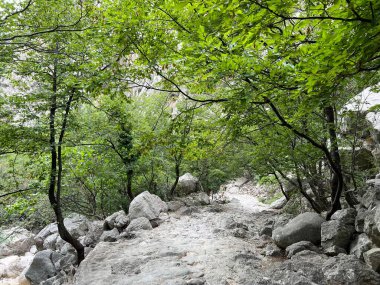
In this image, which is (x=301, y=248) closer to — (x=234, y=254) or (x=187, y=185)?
(x=234, y=254)

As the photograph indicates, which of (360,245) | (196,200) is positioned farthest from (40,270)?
(360,245)

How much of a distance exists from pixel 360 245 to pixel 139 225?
8.08 metres

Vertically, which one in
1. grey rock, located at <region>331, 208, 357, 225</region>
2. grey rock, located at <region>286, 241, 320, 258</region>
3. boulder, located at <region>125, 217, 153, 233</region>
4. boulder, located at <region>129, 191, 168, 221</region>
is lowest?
grey rock, located at <region>286, 241, 320, 258</region>

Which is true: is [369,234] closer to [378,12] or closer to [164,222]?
[378,12]

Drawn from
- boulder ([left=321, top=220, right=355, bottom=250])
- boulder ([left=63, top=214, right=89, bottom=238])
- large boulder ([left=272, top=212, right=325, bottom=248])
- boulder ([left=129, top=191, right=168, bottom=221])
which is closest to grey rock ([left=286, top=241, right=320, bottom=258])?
boulder ([left=321, top=220, right=355, bottom=250])

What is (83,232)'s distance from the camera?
12984 mm

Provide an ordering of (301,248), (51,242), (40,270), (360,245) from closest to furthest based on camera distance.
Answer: (360,245) < (301,248) < (40,270) < (51,242)

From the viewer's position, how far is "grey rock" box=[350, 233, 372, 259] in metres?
4.43

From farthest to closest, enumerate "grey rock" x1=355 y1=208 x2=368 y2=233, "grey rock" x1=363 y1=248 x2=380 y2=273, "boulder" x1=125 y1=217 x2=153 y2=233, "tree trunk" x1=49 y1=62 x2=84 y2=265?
"boulder" x1=125 y1=217 x2=153 y2=233
"tree trunk" x1=49 y1=62 x2=84 y2=265
"grey rock" x1=355 y1=208 x2=368 y2=233
"grey rock" x1=363 y1=248 x2=380 y2=273

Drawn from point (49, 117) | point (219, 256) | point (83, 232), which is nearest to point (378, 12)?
point (219, 256)

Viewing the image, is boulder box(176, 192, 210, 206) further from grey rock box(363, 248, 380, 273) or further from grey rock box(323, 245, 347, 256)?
grey rock box(363, 248, 380, 273)

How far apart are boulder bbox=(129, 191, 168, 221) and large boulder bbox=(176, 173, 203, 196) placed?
7.46 metres

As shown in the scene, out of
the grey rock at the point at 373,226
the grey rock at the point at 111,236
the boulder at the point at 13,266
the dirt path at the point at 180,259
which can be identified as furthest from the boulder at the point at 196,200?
the grey rock at the point at 373,226

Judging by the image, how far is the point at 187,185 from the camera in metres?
21.4
